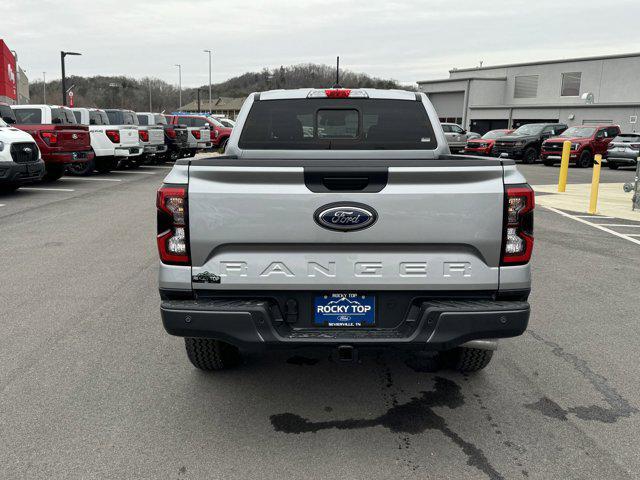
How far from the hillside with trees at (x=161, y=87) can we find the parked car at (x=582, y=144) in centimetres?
5165

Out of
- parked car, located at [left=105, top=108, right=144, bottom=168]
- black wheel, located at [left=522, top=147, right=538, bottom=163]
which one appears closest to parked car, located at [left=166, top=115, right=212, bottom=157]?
parked car, located at [left=105, top=108, right=144, bottom=168]

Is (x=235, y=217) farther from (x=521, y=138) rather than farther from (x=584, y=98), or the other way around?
(x=584, y=98)

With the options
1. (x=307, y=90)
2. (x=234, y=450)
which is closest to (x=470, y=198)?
(x=234, y=450)

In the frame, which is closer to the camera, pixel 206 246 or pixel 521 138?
pixel 206 246

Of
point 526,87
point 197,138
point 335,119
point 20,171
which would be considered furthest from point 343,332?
point 526,87

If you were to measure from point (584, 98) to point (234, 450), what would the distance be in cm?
4176

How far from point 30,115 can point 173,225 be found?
46.0 feet

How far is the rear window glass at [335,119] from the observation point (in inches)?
185

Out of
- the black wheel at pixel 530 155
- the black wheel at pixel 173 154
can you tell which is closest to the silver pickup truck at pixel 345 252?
the black wheel at pixel 173 154

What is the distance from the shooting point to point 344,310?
10.3 ft

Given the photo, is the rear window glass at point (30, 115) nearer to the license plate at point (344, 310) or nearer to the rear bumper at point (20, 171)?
the rear bumper at point (20, 171)

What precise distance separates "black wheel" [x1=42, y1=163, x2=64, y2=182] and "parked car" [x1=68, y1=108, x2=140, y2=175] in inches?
61.4

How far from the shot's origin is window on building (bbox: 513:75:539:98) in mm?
47344

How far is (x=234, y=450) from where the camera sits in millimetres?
3094
